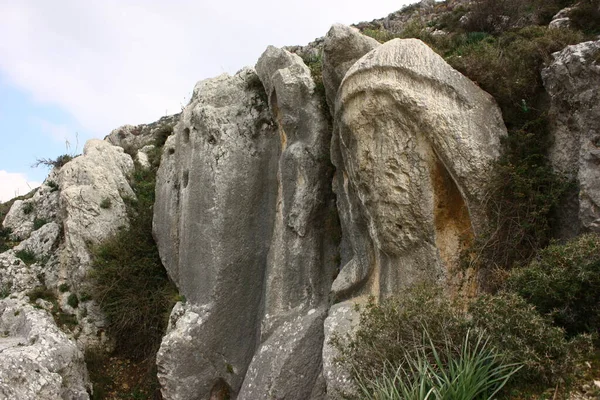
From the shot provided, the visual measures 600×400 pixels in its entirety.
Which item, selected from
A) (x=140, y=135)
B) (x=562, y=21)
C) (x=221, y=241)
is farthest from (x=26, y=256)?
(x=562, y=21)

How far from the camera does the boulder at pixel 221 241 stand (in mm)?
11352

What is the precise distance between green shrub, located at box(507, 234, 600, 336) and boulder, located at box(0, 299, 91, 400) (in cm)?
828

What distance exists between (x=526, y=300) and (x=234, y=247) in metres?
6.45

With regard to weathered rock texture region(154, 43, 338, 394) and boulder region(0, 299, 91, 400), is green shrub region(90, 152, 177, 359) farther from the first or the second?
weathered rock texture region(154, 43, 338, 394)

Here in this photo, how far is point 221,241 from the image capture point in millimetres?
11586

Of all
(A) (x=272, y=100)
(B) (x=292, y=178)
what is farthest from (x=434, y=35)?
(B) (x=292, y=178)

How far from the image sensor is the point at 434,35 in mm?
14406

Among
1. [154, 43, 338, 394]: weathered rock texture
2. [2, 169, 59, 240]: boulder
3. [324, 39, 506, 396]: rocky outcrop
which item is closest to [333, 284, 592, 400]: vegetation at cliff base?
[324, 39, 506, 396]: rocky outcrop

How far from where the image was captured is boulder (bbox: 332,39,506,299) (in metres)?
8.22

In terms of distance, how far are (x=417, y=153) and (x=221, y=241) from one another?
4.66 meters

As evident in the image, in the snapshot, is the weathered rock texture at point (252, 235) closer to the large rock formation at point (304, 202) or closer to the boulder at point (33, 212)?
the large rock formation at point (304, 202)

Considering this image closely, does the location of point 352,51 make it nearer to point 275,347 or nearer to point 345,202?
point 345,202

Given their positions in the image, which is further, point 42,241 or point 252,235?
point 42,241

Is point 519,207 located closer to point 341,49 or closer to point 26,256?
point 341,49
